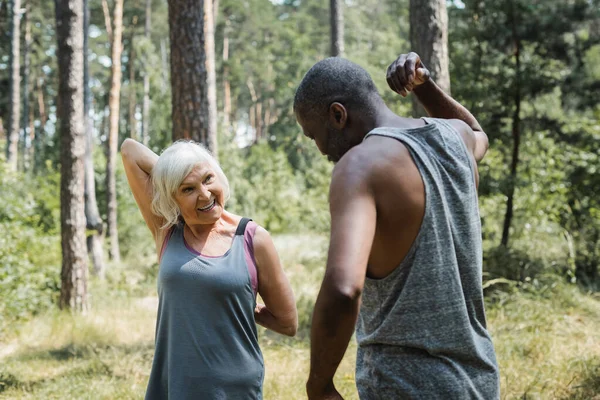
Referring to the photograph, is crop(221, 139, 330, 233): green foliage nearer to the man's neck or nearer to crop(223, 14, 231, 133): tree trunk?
crop(223, 14, 231, 133): tree trunk

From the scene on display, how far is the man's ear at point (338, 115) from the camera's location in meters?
1.99

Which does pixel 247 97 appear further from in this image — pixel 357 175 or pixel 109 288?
pixel 357 175

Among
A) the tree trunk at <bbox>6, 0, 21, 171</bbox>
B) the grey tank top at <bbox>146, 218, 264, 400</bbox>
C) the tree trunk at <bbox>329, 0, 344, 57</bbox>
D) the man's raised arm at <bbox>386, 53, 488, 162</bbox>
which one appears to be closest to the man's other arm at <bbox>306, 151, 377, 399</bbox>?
the man's raised arm at <bbox>386, 53, 488, 162</bbox>

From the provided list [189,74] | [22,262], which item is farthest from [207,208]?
[22,262]

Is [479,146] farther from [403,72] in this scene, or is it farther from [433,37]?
[433,37]

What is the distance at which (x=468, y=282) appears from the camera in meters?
1.92

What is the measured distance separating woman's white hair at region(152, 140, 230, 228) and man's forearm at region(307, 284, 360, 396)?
1.14 metres

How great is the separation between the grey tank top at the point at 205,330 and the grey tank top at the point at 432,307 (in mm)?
771

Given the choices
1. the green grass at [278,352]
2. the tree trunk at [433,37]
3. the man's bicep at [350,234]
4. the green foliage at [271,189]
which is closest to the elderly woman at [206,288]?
the man's bicep at [350,234]

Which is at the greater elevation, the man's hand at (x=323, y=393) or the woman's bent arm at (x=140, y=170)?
the woman's bent arm at (x=140, y=170)

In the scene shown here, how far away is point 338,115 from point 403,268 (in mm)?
525

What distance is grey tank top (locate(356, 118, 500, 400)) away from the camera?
1.80 metres

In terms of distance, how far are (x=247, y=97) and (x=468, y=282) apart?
47605mm

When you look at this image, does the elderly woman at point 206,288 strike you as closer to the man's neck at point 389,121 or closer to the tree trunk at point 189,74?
the man's neck at point 389,121
